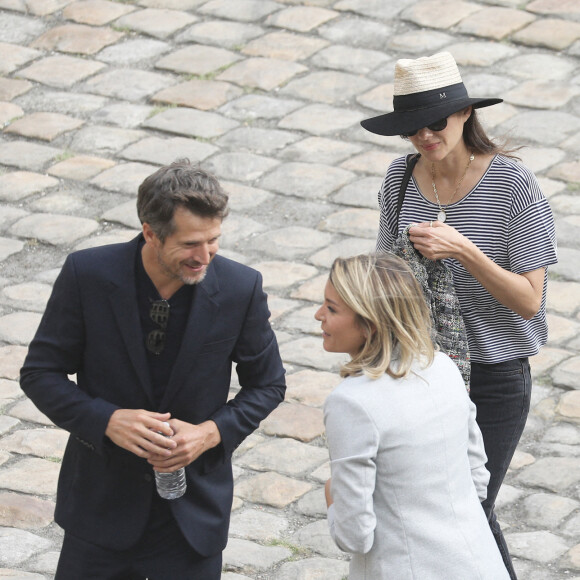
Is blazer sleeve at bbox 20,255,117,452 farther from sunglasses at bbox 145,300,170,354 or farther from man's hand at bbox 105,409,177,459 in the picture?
sunglasses at bbox 145,300,170,354

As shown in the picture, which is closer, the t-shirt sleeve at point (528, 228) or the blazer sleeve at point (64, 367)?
the blazer sleeve at point (64, 367)

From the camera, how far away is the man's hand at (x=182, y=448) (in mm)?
3078

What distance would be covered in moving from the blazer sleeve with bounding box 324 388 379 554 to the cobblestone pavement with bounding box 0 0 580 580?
161cm

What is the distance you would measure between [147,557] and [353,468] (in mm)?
814

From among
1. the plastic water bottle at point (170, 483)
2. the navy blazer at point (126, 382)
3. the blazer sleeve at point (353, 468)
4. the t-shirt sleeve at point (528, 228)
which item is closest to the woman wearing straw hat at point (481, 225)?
the t-shirt sleeve at point (528, 228)

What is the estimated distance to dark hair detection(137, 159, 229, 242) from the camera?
3088 millimetres

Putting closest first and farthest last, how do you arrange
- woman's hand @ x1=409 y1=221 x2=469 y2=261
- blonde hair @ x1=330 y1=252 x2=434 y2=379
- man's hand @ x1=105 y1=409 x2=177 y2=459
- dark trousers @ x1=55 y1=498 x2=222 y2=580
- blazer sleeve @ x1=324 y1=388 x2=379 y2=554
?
blazer sleeve @ x1=324 y1=388 x2=379 y2=554
blonde hair @ x1=330 y1=252 x2=434 y2=379
man's hand @ x1=105 y1=409 x2=177 y2=459
dark trousers @ x1=55 y1=498 x2=222 y2=580
woman's hand @ x1=409 y1=221 x2=469 y2=261

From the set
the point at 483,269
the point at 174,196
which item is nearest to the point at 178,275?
the point at 174,196

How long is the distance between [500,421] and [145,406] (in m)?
1.17

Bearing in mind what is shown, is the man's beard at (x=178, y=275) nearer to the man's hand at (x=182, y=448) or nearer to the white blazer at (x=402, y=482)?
the man's hand at (x=182, y=448)

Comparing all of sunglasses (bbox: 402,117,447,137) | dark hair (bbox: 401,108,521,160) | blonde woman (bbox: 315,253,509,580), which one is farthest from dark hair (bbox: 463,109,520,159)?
blonde woman (bbox: 315,253,509,580)

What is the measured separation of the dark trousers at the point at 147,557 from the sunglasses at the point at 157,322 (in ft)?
1.42

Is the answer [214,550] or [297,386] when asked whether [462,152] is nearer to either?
[214,550]

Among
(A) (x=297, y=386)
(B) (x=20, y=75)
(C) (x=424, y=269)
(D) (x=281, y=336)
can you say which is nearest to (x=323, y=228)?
(D) (x=281, y=336)
